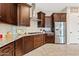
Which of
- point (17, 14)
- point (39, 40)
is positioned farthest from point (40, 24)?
point (17, 14)

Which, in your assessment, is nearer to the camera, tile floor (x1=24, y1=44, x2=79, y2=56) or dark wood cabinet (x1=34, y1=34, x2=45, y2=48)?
tile floor (x1=24, y1=44, x2=79, y2=56)

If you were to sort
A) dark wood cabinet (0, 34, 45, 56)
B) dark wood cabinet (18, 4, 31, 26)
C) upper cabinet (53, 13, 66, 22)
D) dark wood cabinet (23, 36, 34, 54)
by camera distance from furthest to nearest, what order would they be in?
upper cabinet (53, 13, 66, 22) → dark wood cabinet (18, 4, 31, 26) → dark wood cabinet (23, 36, 34, 54) → dark wood cabinet (0, 34, 45, 56)

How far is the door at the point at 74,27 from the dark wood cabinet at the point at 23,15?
1.16 m

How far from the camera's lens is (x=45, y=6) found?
3.88 meters

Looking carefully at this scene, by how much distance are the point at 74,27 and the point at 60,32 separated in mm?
747

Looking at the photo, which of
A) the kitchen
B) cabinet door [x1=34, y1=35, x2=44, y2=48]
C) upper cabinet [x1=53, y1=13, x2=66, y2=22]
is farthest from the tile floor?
upper cabinet [x1=53, y1=13, x2=66, y2=22]

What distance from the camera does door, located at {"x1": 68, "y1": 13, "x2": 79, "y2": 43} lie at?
Result: 12.9 ft

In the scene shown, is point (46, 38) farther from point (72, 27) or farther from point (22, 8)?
point (22, 8)

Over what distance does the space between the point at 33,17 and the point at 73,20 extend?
1118mm

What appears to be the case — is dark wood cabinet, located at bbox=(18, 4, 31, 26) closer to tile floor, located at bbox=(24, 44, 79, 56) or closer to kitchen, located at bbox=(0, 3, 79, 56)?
kitchen, located at bbox=(0, 3, 79, 56)

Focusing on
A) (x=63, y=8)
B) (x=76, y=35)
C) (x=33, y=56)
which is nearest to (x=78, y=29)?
(x=76, y=35)

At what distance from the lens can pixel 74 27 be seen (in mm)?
4121

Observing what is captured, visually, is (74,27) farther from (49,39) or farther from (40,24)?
(40,24)

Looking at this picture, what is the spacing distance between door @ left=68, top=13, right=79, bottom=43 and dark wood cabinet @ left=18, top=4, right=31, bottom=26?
3.80 ft
